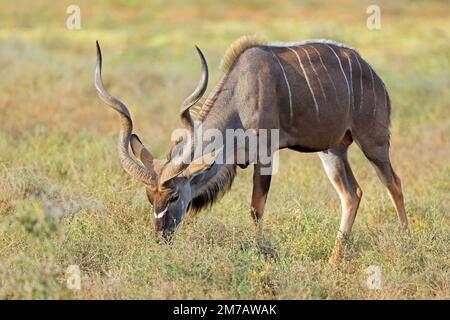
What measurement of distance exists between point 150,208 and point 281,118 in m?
1.26

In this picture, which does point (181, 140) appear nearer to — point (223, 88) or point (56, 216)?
point (223, 88)

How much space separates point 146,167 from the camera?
21.2 ft

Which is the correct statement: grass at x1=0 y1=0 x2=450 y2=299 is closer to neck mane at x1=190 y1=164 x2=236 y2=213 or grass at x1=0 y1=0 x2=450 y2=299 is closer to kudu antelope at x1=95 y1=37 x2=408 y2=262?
neck mane at x1=190 y1=164 x2=236 y2=213

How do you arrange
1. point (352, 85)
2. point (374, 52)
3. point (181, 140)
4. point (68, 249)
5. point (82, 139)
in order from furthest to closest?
point (374, 52) < point (82, 139) < point (352, 85) < point (181, 140) < point (68, 249)

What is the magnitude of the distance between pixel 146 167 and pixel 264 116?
3.32 feet

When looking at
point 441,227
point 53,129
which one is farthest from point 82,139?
point 441,227

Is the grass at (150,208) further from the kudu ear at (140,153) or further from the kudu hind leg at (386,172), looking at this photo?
the kudu ear at (140,153)

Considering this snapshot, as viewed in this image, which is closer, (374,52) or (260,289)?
(260,289)

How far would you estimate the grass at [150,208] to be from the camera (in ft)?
18.4

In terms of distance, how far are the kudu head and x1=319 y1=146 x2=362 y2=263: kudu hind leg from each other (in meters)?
1.39

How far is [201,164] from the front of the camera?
641 cm

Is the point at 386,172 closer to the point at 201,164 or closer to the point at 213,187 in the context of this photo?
the point at 213,187

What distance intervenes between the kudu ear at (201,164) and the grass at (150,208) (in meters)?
0.45
